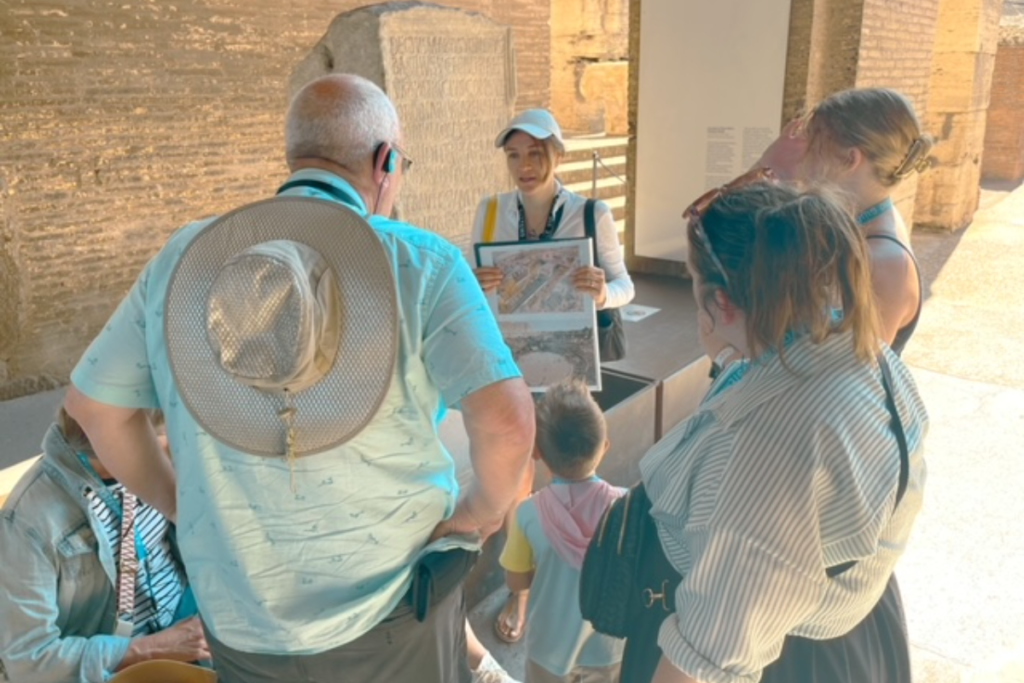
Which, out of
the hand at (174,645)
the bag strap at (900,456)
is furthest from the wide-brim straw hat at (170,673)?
the bag strap at (900,456)

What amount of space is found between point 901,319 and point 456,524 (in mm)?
1197

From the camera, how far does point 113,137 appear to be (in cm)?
625

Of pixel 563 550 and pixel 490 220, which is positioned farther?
pixel 490 220

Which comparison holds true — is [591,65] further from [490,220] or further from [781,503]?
[781,503]

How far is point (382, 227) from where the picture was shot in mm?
1467

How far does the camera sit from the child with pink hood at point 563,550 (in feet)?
7.57

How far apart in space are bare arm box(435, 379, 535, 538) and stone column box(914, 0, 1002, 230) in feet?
39.3

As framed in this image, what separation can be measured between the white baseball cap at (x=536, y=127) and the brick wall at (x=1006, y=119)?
1585 cm

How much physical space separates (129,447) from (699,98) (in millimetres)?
5906

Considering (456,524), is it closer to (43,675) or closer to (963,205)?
(43,675)

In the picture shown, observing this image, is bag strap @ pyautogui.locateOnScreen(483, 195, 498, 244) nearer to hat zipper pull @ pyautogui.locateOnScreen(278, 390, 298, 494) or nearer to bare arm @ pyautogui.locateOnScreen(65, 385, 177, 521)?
bare arm @ pyautogui.locateOnScreen(65, 385, 177, 521)

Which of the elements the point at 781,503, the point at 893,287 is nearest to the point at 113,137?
the point at 893,287

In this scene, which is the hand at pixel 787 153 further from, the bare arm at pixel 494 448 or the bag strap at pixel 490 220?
the bare arm at pixel 494 448

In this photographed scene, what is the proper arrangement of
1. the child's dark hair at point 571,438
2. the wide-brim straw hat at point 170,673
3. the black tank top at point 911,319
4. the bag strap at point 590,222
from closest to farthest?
the wide-brim straw hat at point 170,673 → the black tank top at point 911,319 → the child's dark hair at point 571,438 → the bag strap at point 590,222
